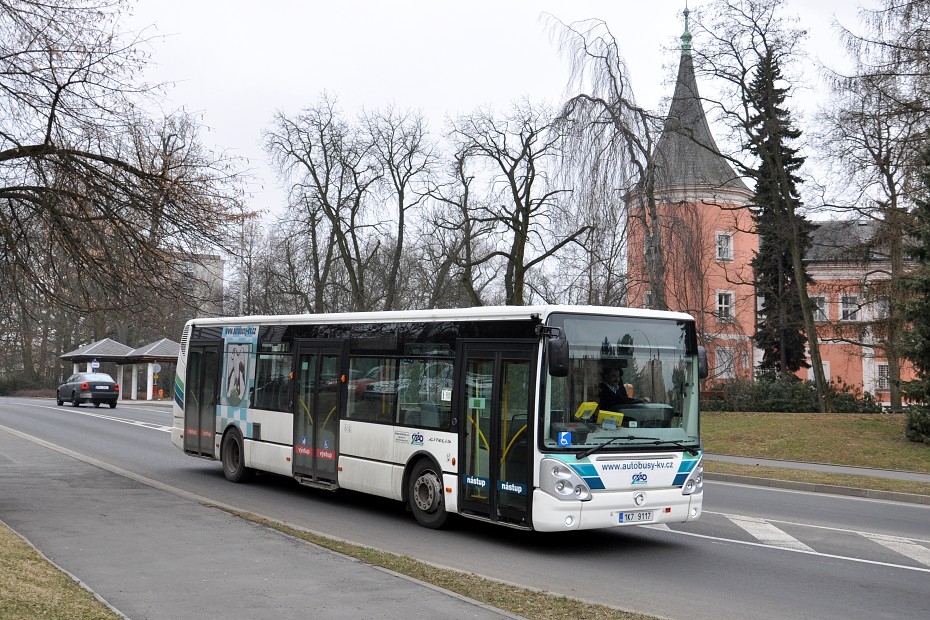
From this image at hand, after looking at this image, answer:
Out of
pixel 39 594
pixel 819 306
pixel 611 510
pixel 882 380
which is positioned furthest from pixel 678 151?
pixel 882 380

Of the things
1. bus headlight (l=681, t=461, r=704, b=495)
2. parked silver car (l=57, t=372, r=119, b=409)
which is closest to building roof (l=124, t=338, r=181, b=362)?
parked silver car (l=57, t=372, r=119, b=409)

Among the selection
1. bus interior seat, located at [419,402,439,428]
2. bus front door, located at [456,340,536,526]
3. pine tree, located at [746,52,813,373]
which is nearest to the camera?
bus front door, located at [456,340,536,526]

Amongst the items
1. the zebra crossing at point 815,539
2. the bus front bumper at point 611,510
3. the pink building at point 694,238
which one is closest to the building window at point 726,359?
the pink building at point 694,238

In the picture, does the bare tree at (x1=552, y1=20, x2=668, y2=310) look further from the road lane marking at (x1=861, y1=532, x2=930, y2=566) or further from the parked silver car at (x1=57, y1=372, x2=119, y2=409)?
the parked silver car at (x1=57, y1=372, x2=119, y2=409)

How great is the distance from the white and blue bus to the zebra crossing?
1179 millimetres

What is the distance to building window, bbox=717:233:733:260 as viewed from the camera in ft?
131

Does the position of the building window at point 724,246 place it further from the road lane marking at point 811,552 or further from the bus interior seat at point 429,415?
the bus interior seat at point 429,415

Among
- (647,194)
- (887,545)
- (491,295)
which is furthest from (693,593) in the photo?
(491,295)

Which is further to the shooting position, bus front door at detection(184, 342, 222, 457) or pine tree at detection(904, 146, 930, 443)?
pine tree at detection(904, 146, 930, 443)

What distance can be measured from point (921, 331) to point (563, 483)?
1813cm

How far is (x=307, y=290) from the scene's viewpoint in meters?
53.5

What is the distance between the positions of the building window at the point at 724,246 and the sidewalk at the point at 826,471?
15.6m

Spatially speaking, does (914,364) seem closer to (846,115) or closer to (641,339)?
(846,115)

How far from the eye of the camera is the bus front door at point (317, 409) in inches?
553
